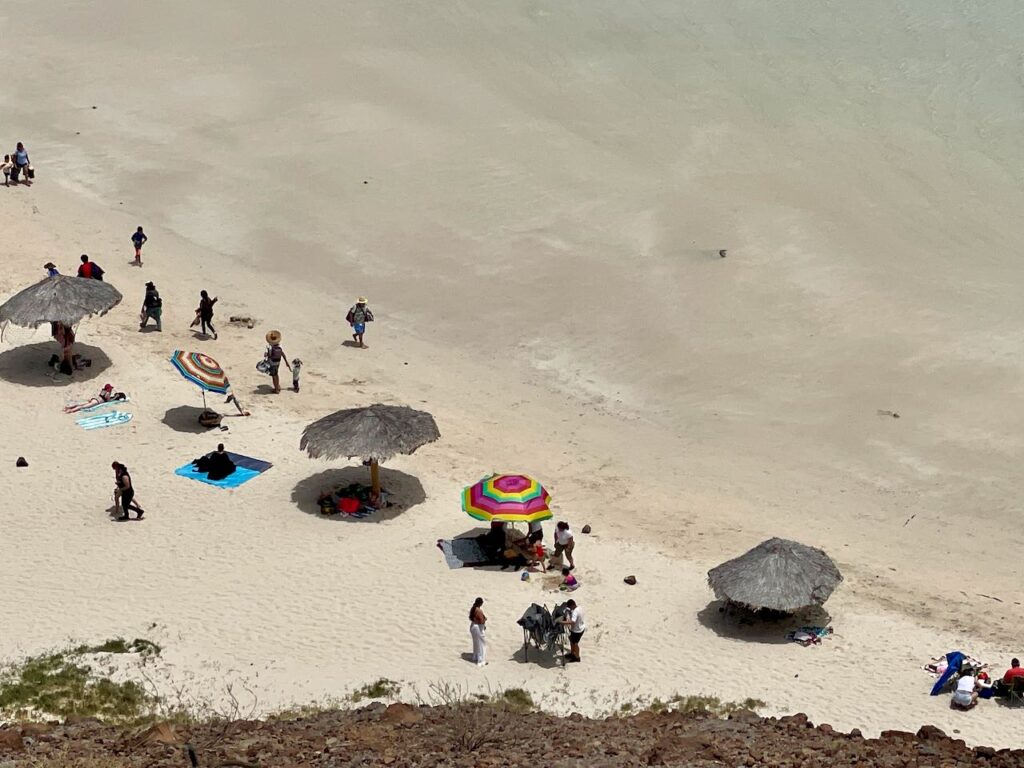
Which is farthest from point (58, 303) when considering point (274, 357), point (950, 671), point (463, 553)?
point (950, 671)

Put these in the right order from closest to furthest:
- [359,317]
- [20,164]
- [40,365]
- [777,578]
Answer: [777,578]
[40,365]
[359,317]
[20,164]

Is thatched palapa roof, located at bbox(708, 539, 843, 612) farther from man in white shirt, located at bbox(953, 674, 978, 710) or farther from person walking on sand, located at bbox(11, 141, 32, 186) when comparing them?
person walking on sand, located at bbox(11, 141, 32, 186)

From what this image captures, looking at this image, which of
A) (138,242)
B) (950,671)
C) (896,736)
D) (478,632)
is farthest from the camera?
(138,242)

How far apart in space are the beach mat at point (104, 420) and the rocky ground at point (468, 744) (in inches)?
468

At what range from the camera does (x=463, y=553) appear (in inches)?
957

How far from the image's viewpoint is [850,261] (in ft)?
128

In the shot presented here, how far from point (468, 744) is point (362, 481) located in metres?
11.5

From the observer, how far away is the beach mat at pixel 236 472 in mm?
26328

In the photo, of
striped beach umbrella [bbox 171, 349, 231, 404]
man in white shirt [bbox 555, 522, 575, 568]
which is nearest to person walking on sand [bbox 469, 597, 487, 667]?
man in white shirt [bbox 555, 522, 575, 568]

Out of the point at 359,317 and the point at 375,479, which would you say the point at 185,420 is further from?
the point at 359,317

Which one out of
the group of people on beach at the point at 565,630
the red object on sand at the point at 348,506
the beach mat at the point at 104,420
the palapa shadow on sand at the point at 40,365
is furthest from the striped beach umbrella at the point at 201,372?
the group of people on beach at the point at 565,630

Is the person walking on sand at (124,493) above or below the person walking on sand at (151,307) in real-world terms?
below

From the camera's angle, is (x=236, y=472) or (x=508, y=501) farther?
(x=236, y=472)

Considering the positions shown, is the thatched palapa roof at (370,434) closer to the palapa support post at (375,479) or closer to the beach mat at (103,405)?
the palapa support post at (375,479)
